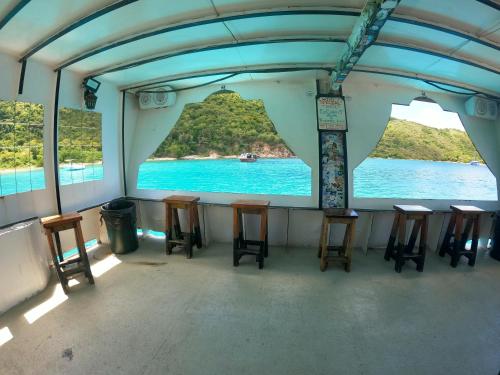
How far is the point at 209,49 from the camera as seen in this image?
2586 millimetres

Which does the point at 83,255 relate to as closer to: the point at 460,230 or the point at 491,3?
the point at 491,3

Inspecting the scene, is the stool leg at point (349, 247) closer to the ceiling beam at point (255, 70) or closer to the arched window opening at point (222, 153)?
the arched window opening at point (222, 153)

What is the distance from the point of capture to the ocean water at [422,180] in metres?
4.01

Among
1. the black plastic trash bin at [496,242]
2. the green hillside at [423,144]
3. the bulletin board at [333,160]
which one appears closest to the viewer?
the black plastic trash bin at [496,242]

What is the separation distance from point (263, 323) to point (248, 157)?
14.2ft

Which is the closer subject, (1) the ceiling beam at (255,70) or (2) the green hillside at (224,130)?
(1) the ceiling beam at (255,70)

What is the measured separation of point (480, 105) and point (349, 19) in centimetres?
315

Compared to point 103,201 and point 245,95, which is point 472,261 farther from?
point 103,201

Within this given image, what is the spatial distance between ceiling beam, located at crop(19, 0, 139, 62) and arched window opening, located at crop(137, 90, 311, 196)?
210cm

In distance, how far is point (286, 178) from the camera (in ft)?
15.8

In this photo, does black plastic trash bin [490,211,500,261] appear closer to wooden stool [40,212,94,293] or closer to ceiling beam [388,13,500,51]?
ceiling beam [388,13,500,51]

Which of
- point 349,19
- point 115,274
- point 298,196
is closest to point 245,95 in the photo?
point 298,196

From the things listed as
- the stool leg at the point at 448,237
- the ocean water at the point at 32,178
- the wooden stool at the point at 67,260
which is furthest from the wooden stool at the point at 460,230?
the ocean water at the point at 32,178

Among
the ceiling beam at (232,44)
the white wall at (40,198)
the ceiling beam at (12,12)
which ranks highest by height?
the ceiling beam at (232,44)
